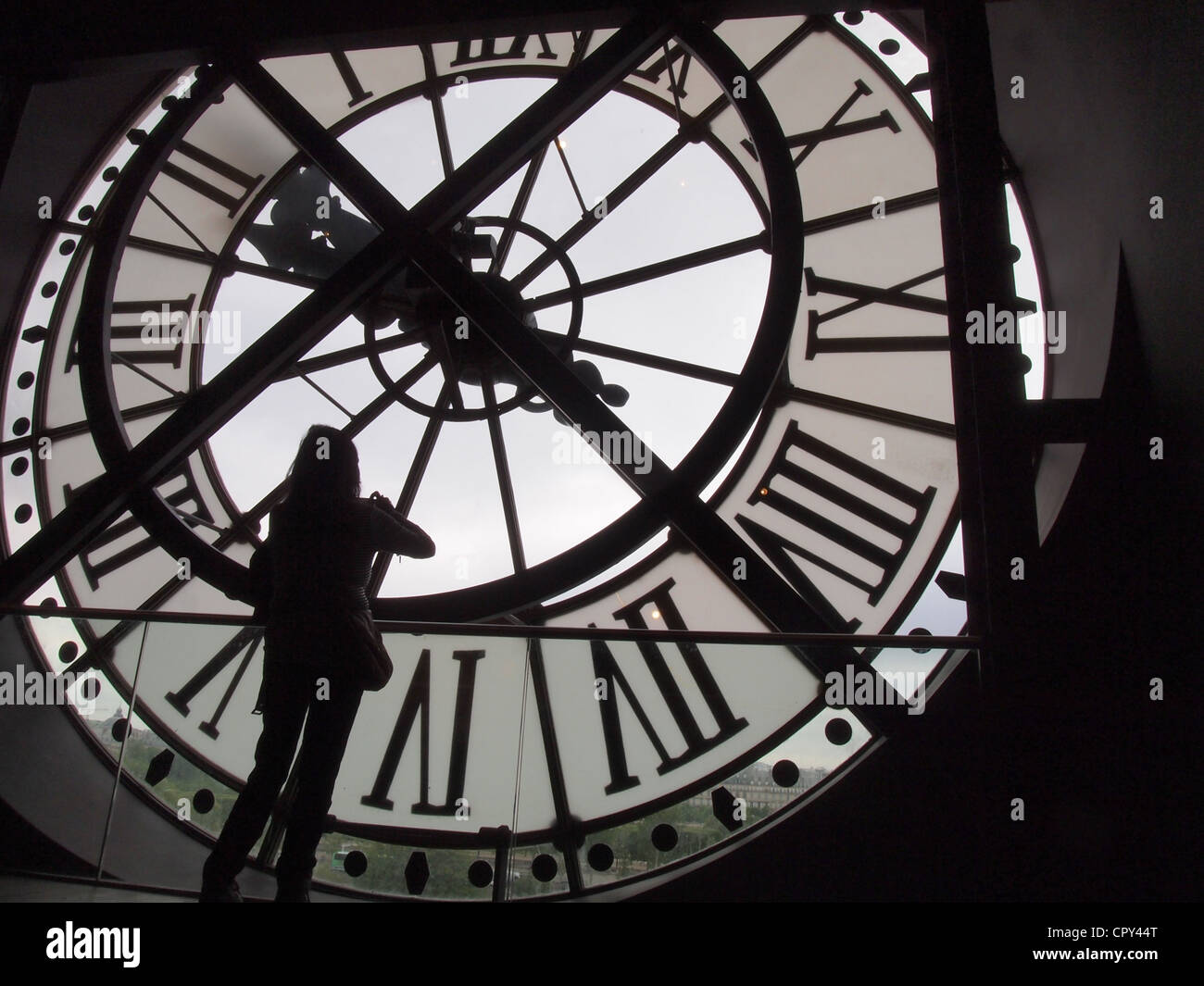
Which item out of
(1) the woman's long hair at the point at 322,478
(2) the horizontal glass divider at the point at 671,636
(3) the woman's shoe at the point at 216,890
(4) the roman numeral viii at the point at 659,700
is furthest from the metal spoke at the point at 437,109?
(3) the woman's shoe at the point at 216,890

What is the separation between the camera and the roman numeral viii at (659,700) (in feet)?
6.84

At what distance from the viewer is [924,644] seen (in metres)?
2.15

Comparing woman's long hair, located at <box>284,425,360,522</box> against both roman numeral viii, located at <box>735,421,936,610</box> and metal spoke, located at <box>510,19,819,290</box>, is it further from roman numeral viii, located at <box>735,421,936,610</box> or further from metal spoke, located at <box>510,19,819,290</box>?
roman numeral viii, located at <box>735,421,936,610</box>

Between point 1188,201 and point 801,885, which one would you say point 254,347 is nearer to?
point 801,885

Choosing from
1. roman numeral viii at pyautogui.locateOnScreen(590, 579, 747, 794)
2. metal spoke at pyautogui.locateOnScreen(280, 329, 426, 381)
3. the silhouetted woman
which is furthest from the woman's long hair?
metal spoke at pyautogui.locateOnScreen(280, 329, 426, 381)

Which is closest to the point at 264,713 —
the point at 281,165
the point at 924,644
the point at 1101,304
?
the point at 924,644

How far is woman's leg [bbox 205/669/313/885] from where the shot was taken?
176 centimetres

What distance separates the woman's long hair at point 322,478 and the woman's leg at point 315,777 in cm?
41

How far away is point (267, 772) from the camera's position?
70.1 inches

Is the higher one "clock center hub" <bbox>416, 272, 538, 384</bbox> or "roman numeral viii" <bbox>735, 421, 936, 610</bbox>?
"clock center hub" <bbox>416, 272, 538, 384</bbox>

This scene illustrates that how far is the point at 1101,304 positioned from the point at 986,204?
0.67 metres

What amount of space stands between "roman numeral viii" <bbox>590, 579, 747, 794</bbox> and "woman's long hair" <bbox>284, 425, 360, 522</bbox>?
736 mm

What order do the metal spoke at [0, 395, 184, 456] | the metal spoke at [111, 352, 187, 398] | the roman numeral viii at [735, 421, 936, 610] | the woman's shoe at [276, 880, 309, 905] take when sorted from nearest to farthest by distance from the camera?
the woman's shoe at [276, 880, 309, 905] → the roman numeral viii at [735, 421, 936, 610] → the metal spoke at [111, 352, 187, 398] → the metal spoke at [0, 395, 184, 456]
